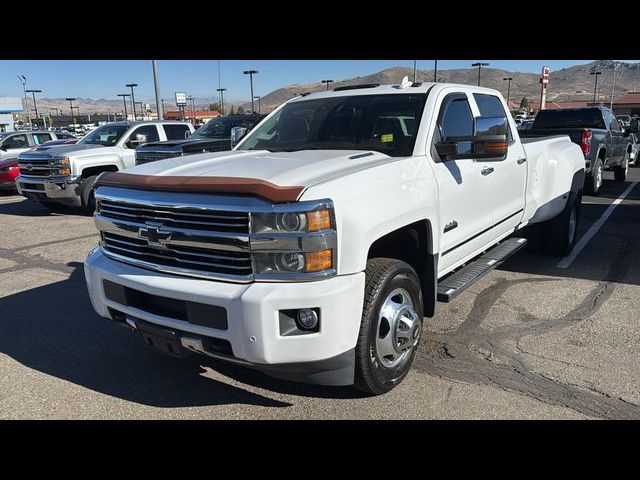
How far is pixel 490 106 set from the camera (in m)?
5.27

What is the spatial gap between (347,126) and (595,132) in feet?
31.0

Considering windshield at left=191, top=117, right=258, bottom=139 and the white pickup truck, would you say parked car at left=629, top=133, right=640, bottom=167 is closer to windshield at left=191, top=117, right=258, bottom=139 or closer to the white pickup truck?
windshield at left=191, top=117, right=258, bottom=139

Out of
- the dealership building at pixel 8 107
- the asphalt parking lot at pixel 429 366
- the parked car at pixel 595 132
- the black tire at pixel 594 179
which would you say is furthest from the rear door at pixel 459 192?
the dealership building at pixel 8 107

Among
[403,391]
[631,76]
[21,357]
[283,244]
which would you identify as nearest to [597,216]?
[403,391]

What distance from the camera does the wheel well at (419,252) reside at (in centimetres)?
369

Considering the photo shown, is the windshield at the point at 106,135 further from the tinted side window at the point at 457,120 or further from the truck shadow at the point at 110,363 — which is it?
the tinted side window at the point at 457,120

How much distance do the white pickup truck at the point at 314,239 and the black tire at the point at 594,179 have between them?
8.64 metres

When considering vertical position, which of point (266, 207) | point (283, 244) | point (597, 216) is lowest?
point (597, 216)

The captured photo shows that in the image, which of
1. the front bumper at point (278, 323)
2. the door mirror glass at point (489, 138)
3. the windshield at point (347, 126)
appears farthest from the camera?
the windshield at point (347, 126)

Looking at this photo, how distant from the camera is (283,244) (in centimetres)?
278

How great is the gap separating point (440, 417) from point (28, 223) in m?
9.70

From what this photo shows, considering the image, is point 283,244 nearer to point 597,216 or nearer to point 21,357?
point 21,357

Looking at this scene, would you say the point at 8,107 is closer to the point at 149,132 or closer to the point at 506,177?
the point at 149,132

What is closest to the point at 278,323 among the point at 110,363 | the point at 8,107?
the point at 110,363
